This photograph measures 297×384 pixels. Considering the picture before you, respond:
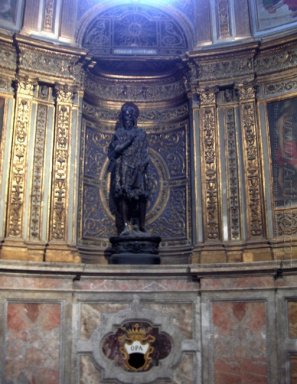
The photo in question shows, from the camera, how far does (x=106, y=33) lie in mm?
12773

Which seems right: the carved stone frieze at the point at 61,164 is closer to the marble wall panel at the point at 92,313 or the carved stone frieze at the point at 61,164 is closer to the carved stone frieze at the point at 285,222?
the marble wall panel at the point at 92,313

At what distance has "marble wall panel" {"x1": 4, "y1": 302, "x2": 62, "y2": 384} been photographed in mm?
9203

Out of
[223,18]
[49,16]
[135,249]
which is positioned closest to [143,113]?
[223,18]

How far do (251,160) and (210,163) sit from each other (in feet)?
2.73

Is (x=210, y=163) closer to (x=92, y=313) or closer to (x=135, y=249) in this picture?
(x=135, y=249)

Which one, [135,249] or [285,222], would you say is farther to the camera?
[135,249]

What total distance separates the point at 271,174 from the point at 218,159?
1.10m

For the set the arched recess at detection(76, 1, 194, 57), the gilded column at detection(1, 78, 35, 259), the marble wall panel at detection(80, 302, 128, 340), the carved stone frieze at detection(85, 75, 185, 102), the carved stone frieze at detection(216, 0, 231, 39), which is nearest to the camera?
the marble wall panel at detection(80, 302, 128, 340)

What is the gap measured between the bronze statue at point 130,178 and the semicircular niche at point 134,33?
2259mm

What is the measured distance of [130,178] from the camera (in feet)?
36.9

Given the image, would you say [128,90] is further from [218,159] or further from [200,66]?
[218,159]

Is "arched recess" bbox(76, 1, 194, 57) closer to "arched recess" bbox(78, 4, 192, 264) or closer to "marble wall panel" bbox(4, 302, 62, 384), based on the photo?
"arched recess" bbox(78, 4, 192, 264)

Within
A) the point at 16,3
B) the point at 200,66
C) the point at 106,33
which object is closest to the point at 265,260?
the point at 200,66

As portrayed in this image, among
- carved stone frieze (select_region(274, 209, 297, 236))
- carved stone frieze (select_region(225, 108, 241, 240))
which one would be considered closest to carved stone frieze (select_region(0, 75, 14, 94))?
carved stone frieze (select_region(225, 108, 241, 240))
